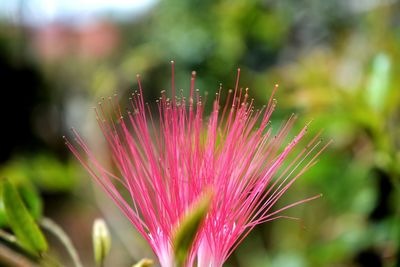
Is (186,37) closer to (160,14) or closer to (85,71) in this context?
(160,14)

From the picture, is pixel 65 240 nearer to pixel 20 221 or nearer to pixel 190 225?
pixel 20 221

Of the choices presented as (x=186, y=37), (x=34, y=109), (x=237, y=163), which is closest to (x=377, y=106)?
(x=237, y=163)

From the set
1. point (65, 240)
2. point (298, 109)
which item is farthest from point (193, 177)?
point (298, 109)

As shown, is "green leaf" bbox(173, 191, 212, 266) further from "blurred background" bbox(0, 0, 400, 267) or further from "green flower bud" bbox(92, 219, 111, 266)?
"blurred background" bbox(0, 0, 400, 267)

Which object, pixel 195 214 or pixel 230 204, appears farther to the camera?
pixel 230 204

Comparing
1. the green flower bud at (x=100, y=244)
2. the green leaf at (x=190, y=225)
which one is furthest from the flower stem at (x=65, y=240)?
the green leaf at (x=190, y=225)
